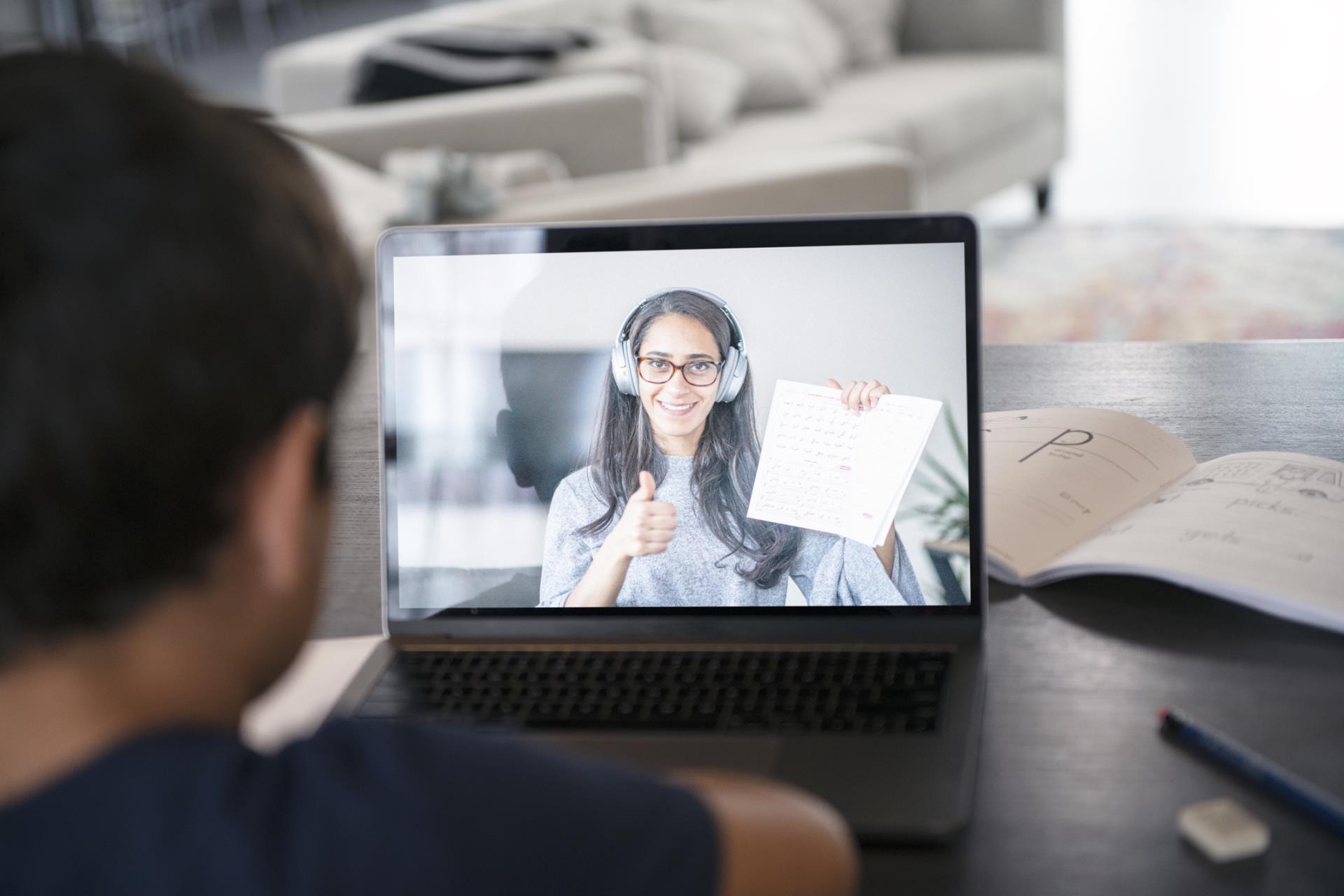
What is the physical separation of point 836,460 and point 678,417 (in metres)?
0.10

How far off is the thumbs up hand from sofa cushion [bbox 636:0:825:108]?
291 centimetres

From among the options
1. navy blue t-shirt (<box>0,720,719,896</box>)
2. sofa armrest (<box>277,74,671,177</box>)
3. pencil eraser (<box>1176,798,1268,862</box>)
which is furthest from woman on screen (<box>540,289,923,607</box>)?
sofa armrest (<box>277,74,671,177</box>)

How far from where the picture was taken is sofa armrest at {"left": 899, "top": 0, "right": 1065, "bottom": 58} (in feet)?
13.3

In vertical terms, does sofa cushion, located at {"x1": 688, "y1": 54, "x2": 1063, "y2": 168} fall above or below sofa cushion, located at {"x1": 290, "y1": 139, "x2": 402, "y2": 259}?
above

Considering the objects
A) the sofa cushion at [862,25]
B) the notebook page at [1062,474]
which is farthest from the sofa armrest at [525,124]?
the notebook page at [1062,474]

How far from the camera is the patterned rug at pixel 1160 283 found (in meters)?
2.95

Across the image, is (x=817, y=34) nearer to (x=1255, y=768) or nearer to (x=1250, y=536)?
(x=1250, y=536)

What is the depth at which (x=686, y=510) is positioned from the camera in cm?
79

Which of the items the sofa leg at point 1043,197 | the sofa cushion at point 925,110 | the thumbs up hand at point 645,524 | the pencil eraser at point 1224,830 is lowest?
the pencil eraser at point 1224,830

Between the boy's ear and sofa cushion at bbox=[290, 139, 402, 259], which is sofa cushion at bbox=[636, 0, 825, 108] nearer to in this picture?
sofa cushion at bbox=[290, 139, 402, 259]

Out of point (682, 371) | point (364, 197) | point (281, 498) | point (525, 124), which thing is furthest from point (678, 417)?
point (525, 124)

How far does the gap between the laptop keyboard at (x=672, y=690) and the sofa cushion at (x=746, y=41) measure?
298 cm

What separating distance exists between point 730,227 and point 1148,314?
8.06 feet

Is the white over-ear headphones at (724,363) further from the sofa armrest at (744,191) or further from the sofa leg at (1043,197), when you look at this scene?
the sofa leg at (1043,197)
